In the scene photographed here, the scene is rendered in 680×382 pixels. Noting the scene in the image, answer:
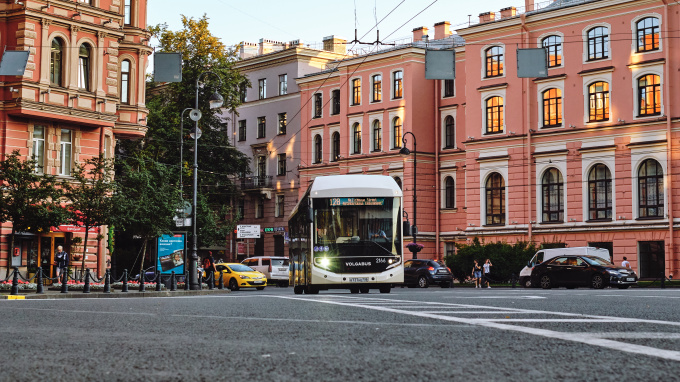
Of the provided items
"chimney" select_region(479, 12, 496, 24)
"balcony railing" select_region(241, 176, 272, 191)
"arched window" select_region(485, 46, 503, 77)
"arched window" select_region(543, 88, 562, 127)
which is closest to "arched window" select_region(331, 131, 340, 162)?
"balcony railing" select_region(241, 176, 272, 191)

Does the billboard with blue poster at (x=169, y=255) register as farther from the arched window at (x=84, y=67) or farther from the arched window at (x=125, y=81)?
the arched window at (x=125, y=81)

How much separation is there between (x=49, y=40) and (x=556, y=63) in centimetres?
2807

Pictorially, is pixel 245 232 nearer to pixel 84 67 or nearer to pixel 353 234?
pixel 84 67

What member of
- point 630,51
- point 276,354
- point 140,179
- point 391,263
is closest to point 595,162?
point 630,51

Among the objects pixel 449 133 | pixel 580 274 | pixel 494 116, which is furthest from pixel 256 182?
pixel 580 274

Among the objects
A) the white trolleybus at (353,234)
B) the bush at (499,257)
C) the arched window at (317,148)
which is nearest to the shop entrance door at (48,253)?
the white trolleybus at (353,234)

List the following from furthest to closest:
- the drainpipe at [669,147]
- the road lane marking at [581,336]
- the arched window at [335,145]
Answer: the arched window at [335,145]
the drainpipe at [669,147]
the road lane marking at [581,336]

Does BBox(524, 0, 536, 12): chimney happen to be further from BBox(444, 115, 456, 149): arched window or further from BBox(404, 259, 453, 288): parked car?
BBox(404, 259, 453, 288): parked car

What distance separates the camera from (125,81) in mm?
44750

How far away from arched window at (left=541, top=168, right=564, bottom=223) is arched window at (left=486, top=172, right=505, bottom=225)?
2.75m

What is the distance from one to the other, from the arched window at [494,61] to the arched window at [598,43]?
5.70m

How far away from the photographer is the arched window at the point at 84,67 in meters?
41.4

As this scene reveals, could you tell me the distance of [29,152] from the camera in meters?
39.5

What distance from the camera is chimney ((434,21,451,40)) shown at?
6500cm
